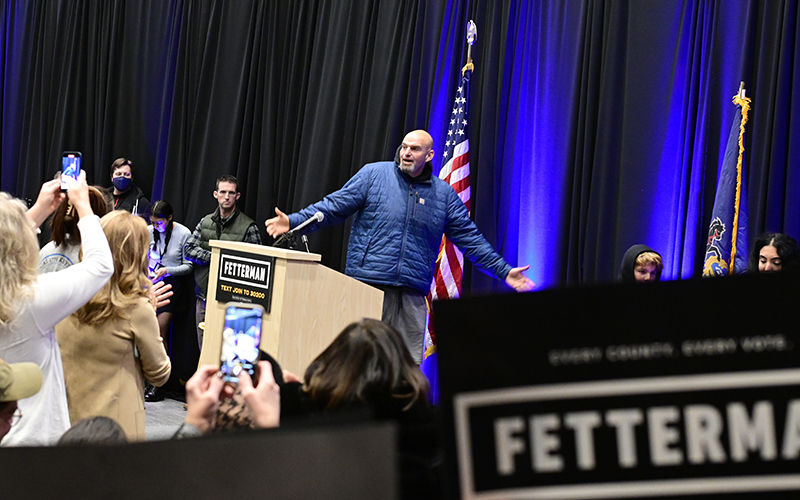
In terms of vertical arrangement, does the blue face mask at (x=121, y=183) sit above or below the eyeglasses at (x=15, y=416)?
above

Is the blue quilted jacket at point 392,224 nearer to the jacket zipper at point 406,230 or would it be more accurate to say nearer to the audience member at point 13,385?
the jacket zipper at point 406,230

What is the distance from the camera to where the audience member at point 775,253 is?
3.62 meters

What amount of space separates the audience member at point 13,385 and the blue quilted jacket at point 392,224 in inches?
125

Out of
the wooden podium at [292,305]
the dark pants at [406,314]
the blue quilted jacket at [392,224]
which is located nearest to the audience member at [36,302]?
the wooden podium at [292,305]

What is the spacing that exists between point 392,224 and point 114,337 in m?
2.42

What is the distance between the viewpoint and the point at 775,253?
3.65m

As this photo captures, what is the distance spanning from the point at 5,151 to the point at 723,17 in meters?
6.79

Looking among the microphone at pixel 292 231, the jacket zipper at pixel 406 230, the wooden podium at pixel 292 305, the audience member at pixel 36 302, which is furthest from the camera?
the jacket zipper at pixel 406 230

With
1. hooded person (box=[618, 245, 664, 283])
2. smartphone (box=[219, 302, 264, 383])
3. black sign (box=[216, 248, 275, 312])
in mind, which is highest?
hooded person (box=[618, 245, 664, 283])

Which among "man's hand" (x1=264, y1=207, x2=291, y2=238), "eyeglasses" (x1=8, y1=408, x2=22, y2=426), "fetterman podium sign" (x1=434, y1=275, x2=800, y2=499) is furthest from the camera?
"man's hand" (x1=264, y1=207, x2=291, y2=238)

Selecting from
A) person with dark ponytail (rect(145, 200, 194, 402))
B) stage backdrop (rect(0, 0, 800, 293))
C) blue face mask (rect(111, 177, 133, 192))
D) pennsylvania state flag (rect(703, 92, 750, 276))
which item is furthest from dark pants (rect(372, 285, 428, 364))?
blue face mask (rect(111, 177, 133, 192))

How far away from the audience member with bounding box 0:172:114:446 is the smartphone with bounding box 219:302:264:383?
544 mm

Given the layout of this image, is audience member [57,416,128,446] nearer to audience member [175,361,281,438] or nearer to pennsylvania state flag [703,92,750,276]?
audience member [175,361,281,438]

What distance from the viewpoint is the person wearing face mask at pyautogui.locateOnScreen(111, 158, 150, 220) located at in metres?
6.68
